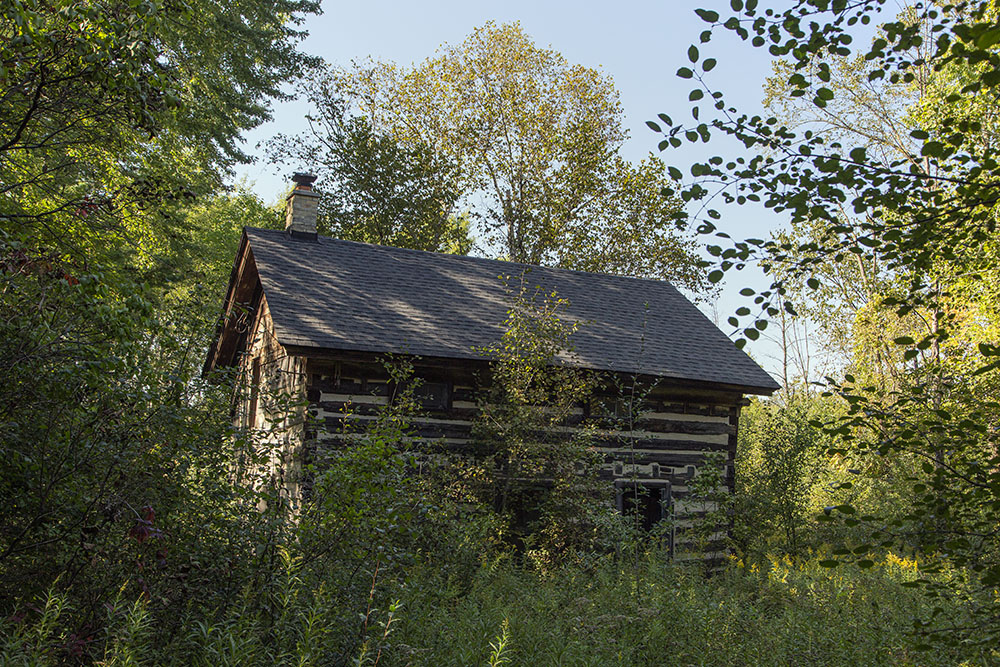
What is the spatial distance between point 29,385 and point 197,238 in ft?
87.4

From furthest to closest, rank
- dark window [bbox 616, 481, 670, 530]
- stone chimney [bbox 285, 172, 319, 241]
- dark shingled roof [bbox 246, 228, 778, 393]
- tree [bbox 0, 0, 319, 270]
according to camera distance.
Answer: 1. stone chimney [bbox 285, 172, 319, 241]
2. dark window [bbox 616, 481, 670, 530]
3. dark shingled roof [bbox 246, 228, 778, 393]
4. tree [bbox 0, 0, 319, 270]

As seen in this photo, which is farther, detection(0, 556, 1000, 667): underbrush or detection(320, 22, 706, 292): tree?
detection(320, 22, 706, 292): tree

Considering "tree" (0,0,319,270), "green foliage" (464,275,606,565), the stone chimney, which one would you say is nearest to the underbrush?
"green foliage" (464,275,606,565)

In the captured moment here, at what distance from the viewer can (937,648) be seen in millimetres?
6902

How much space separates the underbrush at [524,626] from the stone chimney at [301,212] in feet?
29.3

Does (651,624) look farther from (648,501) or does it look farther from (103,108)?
(648,501)

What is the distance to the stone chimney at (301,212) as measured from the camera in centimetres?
1641

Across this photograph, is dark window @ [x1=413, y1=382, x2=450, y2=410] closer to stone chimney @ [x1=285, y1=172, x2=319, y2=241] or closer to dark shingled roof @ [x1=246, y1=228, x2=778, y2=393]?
dark shingled roof @ [x1=246, y1=228, x2=778, y2=393]

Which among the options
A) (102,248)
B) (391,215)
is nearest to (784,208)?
(102,248)

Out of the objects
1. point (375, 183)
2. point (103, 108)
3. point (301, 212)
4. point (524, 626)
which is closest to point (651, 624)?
point (524, 626)

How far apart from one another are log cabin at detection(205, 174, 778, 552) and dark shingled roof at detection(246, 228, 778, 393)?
0.04m

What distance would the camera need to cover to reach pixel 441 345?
13.0 meters

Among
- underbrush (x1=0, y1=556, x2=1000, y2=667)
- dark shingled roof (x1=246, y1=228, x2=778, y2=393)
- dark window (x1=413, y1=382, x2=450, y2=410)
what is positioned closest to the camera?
underbrush (x1=0, y1=556, x2=1000, y2=667)

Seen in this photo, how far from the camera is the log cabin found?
40.7 feet
